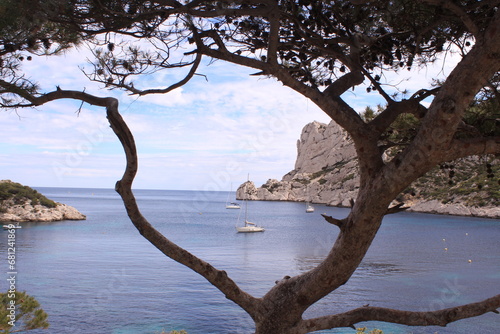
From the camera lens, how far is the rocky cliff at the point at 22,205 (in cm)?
4650

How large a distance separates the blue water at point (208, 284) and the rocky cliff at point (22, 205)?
3.18 m

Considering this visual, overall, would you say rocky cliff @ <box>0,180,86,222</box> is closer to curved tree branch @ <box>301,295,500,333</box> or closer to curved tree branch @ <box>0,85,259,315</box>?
curved tree branch @ <box>0,85,259,315</box>

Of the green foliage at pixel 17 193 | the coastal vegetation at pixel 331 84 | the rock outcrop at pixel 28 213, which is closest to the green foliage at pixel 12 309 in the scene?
the coastal vegetation at pixel 331 84

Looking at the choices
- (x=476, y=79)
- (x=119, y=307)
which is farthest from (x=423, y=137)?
(x=119, y=307)

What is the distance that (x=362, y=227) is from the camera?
11.7 feet

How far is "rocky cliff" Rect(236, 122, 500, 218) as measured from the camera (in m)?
63.9

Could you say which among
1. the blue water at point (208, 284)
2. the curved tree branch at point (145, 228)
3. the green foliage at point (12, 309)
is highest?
the curved tree branch at point (145, 228)

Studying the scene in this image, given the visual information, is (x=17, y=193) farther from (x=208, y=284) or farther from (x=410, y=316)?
(x=410, y=316)

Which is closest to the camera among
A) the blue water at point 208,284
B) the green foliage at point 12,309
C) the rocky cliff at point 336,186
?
the green foliage at point 12,309

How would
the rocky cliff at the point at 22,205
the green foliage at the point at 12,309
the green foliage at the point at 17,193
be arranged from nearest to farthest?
1. the green foliage at the point at 12,309
2. the green foliage at the point at 17,193
3. the rocky cliff at the point at 22,205

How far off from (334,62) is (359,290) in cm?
1873

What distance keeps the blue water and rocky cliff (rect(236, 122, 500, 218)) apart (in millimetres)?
16388

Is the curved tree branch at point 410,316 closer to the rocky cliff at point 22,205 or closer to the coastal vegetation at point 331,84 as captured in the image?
the coastal vegetation at point 331,84

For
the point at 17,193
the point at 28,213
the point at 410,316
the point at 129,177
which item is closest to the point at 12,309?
the point at 129,177
